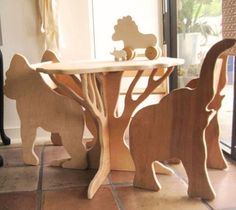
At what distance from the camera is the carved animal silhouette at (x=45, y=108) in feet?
6.82

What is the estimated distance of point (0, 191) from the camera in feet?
6.05

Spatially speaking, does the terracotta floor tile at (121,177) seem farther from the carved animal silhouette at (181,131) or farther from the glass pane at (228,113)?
the glass pane at (228,113)

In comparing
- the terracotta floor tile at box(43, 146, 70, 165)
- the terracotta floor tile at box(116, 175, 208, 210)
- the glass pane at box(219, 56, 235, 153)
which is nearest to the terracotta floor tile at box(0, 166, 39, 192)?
the terracotta floor tile at box(43, 146, 70, 165)

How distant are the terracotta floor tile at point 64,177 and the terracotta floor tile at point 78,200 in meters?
0.08

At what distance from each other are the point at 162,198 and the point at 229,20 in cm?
101

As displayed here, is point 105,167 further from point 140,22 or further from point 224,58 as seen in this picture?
point 140,22

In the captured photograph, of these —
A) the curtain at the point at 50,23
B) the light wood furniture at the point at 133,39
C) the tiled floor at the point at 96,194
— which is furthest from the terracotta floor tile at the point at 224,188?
the curtain at the point at 50,23

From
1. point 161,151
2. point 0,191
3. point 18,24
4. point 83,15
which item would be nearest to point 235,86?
point 161,151

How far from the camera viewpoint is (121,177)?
2002 millimetres

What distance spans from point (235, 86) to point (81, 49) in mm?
1309

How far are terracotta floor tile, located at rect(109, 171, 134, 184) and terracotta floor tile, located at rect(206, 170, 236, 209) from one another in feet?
1.59

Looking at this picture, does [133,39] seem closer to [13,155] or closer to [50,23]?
[50,23]

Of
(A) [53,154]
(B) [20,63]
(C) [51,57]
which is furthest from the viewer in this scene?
(A) [53,154]

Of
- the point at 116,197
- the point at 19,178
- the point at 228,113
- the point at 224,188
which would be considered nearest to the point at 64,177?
the point at 19,178
